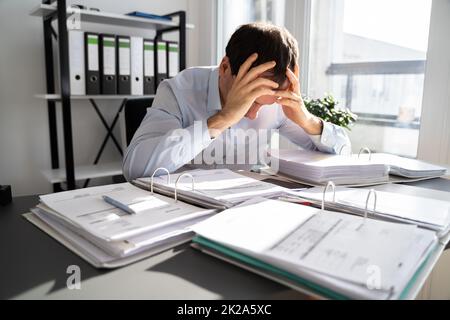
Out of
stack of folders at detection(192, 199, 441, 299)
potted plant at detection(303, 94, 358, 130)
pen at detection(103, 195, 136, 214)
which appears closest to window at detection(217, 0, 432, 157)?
potted plant at detection(303, 94, 358, 130)

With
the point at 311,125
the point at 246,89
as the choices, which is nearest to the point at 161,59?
the point at 311,125

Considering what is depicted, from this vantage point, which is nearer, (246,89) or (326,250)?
(326,250)

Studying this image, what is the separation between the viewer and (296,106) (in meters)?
1.18

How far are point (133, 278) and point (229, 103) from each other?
0.64 m

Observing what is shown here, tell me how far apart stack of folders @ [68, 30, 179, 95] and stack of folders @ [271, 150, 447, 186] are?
1.30 m

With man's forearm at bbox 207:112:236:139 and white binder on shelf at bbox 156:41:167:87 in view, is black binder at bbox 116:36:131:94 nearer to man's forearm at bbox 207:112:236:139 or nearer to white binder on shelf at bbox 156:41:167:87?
white binder on shelf at bbox 156:41:167:87

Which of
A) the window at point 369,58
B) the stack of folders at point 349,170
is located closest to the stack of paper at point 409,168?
the stack of folders at point 349,170

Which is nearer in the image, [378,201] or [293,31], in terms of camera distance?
[378,201]

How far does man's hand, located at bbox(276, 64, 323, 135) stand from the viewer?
43.0 inches

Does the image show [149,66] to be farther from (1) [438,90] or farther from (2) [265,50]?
(1) [438,90]

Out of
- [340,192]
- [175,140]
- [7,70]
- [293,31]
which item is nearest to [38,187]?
[7,70]
